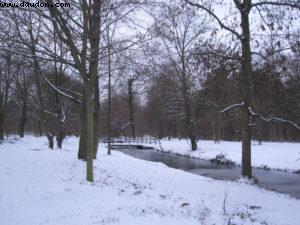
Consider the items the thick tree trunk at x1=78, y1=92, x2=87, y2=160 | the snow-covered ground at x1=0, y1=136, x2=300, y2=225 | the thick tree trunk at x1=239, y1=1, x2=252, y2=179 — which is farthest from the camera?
the thick tree trunk at x1=78, y1=92, x2=87, y2=160

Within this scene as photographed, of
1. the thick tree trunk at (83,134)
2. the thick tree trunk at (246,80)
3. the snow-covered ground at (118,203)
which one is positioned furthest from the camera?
the thick tree trunk at (83,134)

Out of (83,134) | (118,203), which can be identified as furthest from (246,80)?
(83,134)

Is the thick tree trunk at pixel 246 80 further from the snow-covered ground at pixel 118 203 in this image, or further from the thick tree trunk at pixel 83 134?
the thick tree trunk at pixel 83 134

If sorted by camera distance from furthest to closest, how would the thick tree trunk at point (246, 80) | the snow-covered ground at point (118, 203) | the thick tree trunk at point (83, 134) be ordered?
the thick tree trunk at point (83, 134) → the thick tree trunk at point (246, 80) → the snow-covered ground at point (118, 203)

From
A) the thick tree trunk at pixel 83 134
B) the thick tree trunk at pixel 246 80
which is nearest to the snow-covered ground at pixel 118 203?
the thick tree trunk at pixel 246 80

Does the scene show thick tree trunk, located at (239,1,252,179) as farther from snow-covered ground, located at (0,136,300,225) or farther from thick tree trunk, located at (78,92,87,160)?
thick tree trunk, located at (78,92,87,160)

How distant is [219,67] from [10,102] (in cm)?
4150

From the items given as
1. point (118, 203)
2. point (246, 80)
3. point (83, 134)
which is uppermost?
point (246, 80)

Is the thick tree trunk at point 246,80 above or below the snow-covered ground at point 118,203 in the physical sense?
above

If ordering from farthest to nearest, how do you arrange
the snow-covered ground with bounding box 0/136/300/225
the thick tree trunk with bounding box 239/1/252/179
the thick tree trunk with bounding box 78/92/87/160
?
the thick tree trunk with bounding box 78/92/87/160 < the thick tree trunk with bounding box 239/1/252/179 < the snow-covered ground with bounding box 0/136/300/225

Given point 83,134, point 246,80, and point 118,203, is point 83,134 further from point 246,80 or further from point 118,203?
point 118,203

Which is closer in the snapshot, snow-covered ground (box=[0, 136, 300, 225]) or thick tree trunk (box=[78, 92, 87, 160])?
snow-covered ground (box=[0, 136, 300, 225])

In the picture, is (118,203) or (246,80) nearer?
(118,203)

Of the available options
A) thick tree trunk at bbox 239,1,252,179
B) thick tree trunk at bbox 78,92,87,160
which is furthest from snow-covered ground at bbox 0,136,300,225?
thick tree trunk at bbox 78,92,87,160
